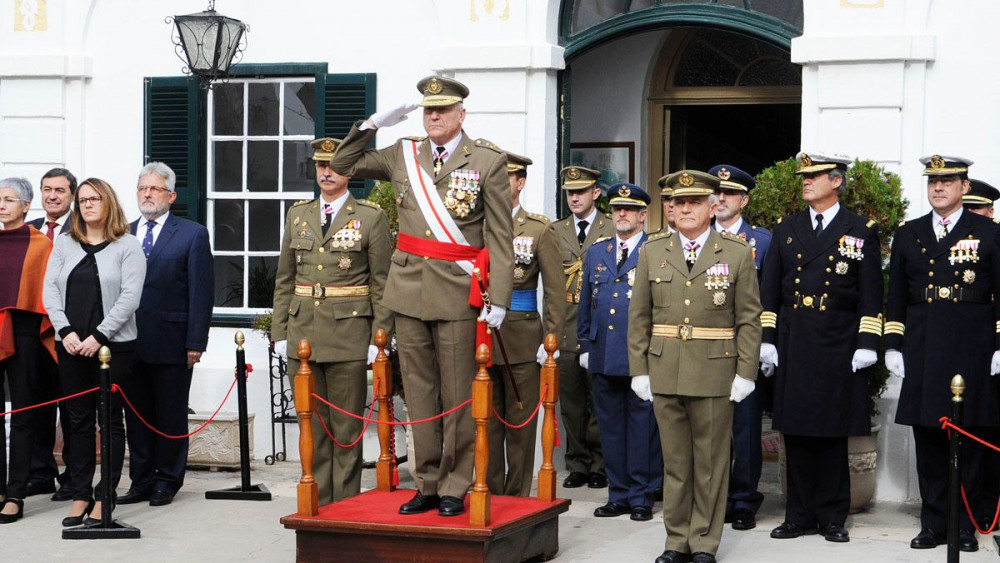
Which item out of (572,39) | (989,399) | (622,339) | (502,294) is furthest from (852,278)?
(572,39)

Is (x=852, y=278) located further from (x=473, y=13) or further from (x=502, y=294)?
(x=473, y=13)

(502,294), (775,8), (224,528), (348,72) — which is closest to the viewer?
(502,294)

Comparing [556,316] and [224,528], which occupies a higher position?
[556,316]

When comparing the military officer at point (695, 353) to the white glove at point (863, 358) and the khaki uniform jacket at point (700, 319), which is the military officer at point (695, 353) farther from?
the white glove at point (863, 358)

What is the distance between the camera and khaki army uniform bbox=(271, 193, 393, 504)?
28.2ft

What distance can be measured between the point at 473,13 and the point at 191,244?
8.87ft

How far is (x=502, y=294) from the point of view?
720 centimetres

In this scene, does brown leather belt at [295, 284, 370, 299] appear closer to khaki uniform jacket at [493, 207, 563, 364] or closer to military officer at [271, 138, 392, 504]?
military officer at [271, 138, 392, 504]

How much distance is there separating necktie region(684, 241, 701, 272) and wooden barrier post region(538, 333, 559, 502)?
0.76 m

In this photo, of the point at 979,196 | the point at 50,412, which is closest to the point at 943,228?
the point at 979,196

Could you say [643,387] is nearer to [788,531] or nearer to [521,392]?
[521,392]

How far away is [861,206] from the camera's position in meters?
9.08

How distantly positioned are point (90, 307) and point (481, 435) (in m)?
2.63

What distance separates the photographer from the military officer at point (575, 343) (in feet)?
33.0
